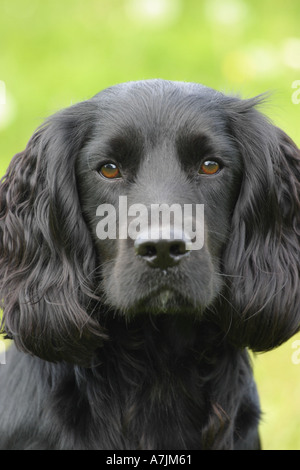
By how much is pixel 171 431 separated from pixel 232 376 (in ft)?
1.24

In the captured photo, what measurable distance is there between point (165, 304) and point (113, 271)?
28 cm

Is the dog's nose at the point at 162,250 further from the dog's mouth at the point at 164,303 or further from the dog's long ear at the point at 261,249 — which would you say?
the dog's long ear at the point at 261,249

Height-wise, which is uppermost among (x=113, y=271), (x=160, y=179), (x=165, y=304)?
(x=160, y=179)

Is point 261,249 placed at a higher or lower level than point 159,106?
lower

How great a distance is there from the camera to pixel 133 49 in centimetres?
898

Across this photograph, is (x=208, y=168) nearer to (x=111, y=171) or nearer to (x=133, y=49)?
(x=111, y=171)

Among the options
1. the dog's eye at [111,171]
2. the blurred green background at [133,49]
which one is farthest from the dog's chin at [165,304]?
the blurred green background at [133,49]

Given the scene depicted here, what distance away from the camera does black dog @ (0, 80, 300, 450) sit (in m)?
3.56

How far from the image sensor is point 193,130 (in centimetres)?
355

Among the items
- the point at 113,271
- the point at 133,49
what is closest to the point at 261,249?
the point at 113,271

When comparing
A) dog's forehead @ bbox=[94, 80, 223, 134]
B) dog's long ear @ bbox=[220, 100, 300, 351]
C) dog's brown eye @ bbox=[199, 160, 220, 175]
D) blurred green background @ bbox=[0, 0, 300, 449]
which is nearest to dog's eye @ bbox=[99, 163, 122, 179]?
dog's forehead @ bbox=[94, 80, 223, 134]

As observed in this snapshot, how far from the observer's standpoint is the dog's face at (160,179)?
3.33 meters

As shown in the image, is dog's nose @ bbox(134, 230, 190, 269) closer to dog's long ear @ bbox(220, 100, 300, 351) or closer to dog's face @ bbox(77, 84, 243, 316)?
dog's face @ bbox(77, 84, 243, 316)
